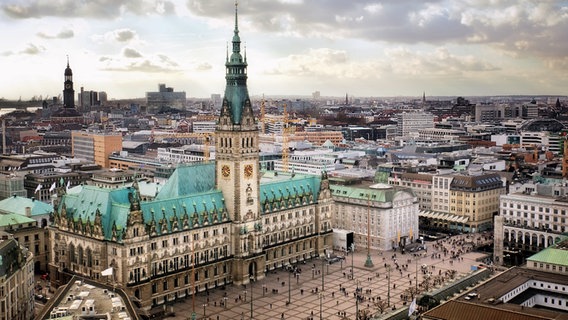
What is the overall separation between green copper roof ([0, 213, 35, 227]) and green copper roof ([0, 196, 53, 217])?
6.11m

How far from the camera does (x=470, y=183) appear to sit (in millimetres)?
199625

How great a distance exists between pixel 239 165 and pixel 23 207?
58.5 m

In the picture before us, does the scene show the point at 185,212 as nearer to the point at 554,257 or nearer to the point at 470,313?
the point at 470,313

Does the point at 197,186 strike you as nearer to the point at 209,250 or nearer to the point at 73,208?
the point at 209,250

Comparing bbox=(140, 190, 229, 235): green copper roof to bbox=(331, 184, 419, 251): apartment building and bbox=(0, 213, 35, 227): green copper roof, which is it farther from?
bbox=(331, 184, 419, 251): apartment building

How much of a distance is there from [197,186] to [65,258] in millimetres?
32768

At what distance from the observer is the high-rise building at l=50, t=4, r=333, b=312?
12744cm

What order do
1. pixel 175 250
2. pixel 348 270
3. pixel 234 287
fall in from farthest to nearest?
1. pixel 348 270
2. pixel 234 287
3. pixel 175 250

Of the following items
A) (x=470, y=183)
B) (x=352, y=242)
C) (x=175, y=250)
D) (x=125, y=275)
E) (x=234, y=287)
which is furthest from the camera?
(x=470, y=183)

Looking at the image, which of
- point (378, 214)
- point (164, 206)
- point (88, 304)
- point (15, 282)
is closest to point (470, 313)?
point (88, 304)

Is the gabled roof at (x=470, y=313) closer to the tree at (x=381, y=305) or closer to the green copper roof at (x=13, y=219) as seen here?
the tree at (x=381, y=305)

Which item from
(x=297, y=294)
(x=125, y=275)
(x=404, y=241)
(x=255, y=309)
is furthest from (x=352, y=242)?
(x=125, y=275)

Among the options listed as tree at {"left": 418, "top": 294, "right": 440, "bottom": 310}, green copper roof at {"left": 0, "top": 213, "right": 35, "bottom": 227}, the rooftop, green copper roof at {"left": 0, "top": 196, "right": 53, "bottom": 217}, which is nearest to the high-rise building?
green copper roof at {"left": 0, "top": 213, "right": 35, "bottom": 227}

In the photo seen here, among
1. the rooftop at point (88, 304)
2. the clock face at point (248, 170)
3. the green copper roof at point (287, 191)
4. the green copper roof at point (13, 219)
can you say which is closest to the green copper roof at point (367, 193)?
the green copper roof at point (287, 191)
